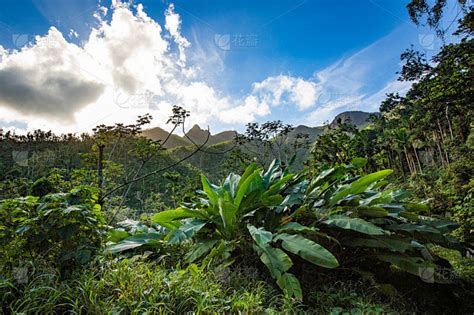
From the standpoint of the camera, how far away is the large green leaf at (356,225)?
1.82 meters

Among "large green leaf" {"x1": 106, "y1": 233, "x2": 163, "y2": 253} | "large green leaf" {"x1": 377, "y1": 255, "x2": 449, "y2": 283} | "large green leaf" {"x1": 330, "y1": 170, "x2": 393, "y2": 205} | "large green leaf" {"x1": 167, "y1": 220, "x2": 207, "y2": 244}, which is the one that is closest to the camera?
"large green leaf" {"x1": 377, "y1": 255, "x2": 449, "y2": 283}

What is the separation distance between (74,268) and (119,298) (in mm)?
550

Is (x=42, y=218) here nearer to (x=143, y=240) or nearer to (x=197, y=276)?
(x=143, y=240)

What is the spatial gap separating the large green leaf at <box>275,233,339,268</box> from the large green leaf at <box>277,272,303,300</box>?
0.59 feet

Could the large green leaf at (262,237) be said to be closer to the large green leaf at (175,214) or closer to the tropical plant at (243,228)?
the tropical plant at (243,228)

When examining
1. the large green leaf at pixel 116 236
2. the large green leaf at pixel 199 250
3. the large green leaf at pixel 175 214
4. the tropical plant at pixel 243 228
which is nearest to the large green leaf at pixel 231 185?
the tropical plant at pixel 243 228

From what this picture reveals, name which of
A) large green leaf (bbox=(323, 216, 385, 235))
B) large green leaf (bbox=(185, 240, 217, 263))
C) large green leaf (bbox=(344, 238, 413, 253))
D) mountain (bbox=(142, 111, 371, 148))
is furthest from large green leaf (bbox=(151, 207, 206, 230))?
mountain (bbox=(142, 111, 371, 148))

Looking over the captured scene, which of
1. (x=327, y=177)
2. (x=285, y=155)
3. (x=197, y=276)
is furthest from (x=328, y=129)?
(x=197, y=276)

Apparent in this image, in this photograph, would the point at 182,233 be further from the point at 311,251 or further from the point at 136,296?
the point at 311,251

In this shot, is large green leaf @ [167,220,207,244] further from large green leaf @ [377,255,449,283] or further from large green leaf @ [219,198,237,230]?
large green leaf @ [377,255,449,283]

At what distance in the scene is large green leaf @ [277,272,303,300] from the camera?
1.59 metres

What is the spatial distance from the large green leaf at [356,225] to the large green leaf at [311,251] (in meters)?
Answer: 0.29

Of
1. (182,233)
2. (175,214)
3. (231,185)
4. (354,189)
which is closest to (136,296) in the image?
(182,233)

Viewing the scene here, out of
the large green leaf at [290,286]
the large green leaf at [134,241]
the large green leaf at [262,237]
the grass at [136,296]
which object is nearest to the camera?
the grass at [136,296]
